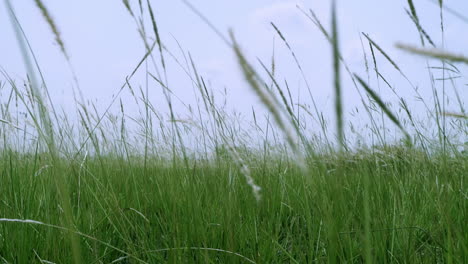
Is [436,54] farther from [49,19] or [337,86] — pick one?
[49,19]

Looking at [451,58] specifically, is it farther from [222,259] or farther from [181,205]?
[181,205]

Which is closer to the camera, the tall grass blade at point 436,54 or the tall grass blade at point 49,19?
the tall grass blade at point 436,54

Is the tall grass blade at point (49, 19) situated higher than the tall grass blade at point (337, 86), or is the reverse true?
the tall grass blade at point (49, 19)

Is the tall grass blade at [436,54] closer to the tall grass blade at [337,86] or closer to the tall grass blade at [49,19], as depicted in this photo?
the tall grass blade at [337,86]

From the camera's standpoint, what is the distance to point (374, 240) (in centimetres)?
122

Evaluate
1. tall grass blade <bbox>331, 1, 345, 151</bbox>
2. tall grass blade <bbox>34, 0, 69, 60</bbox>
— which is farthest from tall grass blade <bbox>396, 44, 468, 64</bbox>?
tall grass blade <bbox>34, 0, 69, 60</bbox>

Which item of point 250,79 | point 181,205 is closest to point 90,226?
point 181,205

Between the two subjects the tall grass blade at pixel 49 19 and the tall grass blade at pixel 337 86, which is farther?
the tall grass blade at pixel 49 19

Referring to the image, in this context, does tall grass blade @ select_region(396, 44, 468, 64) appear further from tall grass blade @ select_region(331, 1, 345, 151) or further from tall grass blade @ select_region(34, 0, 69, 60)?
tall grass blade @ select_region(34, 0, 69, 60)

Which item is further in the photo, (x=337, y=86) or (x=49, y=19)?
(x=49, y=19)

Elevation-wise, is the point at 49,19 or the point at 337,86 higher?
the point at 49,19

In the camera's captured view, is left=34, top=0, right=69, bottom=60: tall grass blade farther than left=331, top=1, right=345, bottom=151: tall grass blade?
Yes

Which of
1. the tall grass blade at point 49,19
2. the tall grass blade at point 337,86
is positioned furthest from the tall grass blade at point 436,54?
the tall grass blade at point 49,19

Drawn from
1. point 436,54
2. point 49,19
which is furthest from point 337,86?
point 49,19
